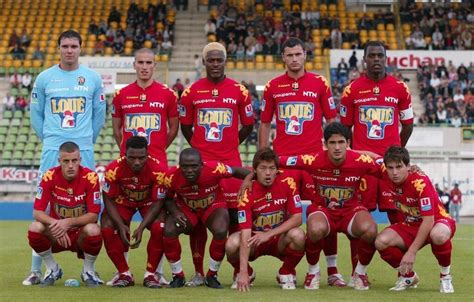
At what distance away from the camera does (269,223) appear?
8539 millimetres

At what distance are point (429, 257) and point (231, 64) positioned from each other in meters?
17.0

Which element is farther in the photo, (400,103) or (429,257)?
(429,257)

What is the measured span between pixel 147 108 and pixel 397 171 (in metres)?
2.48

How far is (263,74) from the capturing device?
27594mm

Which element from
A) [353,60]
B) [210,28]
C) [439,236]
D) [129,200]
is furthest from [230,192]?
[210,28]

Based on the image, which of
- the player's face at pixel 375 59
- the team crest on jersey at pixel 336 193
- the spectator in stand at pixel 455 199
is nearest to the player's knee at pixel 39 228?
the team crest on jersey at pixel 336 193

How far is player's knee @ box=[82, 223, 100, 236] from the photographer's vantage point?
838 cm

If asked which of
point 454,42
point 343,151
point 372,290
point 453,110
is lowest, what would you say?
point 372,290

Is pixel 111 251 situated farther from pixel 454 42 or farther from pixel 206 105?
pixel 454 42

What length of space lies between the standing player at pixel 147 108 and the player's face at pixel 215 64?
0.47 m

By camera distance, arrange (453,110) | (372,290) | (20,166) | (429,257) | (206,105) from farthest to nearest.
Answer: (453,110) → (20,166) → (429,257) → (206,105) → (372,290)

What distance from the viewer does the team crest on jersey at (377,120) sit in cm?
908

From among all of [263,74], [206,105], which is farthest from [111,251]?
[263,74]

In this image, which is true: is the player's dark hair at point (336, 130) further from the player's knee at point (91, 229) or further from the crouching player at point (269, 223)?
the player's knee at point (91, 229)
